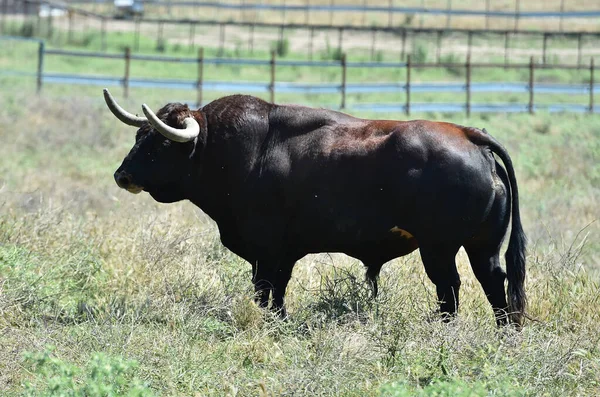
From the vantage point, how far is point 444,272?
7562 millimetres

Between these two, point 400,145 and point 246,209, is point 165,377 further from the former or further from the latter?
point 400,145

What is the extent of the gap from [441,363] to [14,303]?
11.2 ft

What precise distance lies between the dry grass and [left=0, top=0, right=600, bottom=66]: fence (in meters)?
33.9

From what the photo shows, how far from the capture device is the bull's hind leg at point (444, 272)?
749 cm

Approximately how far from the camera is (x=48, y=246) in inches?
369

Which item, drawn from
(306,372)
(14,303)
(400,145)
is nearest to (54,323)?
(14,303)

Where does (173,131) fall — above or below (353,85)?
below

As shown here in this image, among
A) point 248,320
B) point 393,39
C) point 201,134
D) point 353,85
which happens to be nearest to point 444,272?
point 248,320

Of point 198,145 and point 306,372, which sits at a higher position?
point 198,145

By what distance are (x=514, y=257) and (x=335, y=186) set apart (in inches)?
58.3

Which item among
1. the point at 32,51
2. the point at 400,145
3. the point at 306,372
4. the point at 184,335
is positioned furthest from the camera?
the point at 32,51

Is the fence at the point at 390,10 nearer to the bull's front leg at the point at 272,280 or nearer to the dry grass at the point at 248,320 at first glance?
the dry grass at the point at 248,320

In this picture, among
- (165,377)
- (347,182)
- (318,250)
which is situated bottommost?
(165,377)

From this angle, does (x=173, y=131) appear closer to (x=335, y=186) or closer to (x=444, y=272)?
(x=335, y=186)
